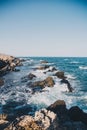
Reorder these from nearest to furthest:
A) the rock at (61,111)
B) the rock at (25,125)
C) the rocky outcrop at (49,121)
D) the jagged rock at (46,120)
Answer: the rock at (25,125)
the rocky outcrop at (49,121)
the jagged rock at (46,120)
the rock at (61,111)

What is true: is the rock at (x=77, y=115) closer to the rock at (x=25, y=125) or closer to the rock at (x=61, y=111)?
the rock at (x=61, y=111)

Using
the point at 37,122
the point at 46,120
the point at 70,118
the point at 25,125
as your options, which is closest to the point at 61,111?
the point at 70,118

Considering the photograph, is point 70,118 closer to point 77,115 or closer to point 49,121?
point 77,115

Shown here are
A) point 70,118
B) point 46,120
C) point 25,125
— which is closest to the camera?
point 25,125

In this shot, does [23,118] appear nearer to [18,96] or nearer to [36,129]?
[36,129]

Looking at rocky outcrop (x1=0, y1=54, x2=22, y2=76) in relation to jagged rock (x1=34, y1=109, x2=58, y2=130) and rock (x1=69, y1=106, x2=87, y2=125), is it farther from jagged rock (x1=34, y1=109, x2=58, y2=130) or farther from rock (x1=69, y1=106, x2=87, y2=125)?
jagged rock (x1=34, y1=109, x2=58, y2=130)

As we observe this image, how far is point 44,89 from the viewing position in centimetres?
2355

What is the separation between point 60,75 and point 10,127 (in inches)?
929

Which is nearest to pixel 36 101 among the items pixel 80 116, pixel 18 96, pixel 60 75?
pixel 18 96

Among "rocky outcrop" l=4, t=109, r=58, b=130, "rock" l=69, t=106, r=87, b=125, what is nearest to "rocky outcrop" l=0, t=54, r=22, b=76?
"rock" l=69, t=106, r=87, b=125

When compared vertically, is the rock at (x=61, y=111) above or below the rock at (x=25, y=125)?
below

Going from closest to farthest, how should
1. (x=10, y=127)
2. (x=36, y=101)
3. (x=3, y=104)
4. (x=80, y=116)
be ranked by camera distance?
(x=10, y=127)
(x=80, y=116)
(x=3, y=104)
(x=36, y=101)

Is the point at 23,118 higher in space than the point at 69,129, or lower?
higher

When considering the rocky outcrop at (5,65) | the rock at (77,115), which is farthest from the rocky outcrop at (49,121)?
the rocky outcrop at (5,65)
